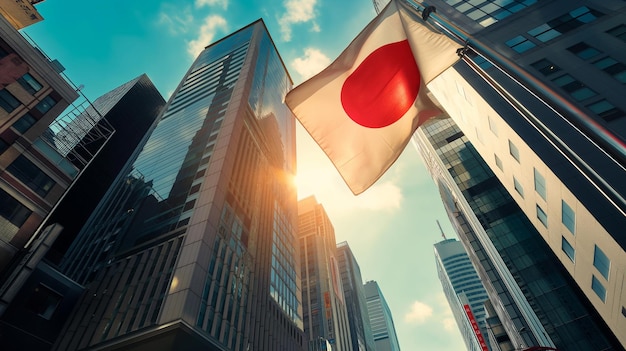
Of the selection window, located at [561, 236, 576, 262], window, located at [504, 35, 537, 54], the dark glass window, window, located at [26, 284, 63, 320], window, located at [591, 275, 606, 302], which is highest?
window, located at [504, 35, 537, 54]

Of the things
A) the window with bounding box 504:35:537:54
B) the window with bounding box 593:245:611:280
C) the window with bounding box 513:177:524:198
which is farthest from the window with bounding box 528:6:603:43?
the window with bounding box 593:245:611:280

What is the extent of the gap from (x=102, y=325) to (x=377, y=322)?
191 meters

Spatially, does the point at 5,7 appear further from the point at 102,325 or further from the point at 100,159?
the point at 102,325

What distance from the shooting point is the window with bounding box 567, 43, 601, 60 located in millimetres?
27225

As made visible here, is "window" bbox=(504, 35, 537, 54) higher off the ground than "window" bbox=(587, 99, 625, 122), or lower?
higher

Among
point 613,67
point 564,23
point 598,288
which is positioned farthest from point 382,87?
point 564,23

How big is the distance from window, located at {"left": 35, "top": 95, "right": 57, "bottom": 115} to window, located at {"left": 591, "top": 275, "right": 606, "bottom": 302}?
44509 millimetres

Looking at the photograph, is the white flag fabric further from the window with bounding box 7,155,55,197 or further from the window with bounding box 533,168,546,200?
the window with bounding box 7,155,55,197

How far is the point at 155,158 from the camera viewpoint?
55562 millimetres

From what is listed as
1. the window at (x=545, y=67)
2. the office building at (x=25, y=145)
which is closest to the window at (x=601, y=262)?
the window at (x=545, y=67)

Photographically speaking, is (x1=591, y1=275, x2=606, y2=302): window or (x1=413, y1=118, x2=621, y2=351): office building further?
(x1=413, y1=118, x2=621, y2=351): office building

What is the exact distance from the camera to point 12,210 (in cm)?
2236

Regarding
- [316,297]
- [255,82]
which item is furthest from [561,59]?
[316,297]

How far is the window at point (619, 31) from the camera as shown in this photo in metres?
26.8
